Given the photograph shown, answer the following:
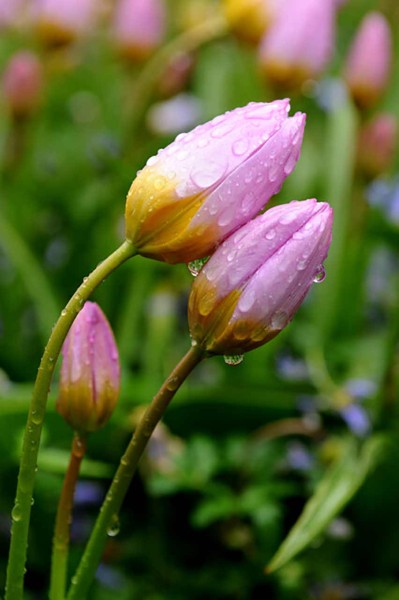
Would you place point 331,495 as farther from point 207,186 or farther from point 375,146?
point 375,146

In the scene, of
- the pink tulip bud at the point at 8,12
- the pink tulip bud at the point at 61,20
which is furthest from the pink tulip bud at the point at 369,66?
the pink tulip bud at the point at 8,12

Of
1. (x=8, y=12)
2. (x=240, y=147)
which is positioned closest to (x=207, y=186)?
(x=240, y=147)

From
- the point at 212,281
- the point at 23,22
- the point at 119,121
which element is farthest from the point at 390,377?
the point at 23,22

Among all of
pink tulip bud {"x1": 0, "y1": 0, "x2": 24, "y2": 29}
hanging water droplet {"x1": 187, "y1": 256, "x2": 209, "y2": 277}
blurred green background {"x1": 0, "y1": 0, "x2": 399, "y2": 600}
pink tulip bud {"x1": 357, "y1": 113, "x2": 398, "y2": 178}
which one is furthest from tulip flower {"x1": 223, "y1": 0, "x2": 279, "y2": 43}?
hanging water droplet {"x1": 187, "y1": 256, "x2": 209, "y2": 277}

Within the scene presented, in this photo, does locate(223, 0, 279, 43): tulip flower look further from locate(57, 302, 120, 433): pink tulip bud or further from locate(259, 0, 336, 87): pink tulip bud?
locate(57, 302, 120, 433): pink tulip bud

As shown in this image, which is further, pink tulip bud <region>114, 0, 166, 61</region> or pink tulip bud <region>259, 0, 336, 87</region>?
pink tulip bud <region>114, 0, 166, 61</region>

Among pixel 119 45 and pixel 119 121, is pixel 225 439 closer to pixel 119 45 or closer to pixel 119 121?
pixel 119 45
